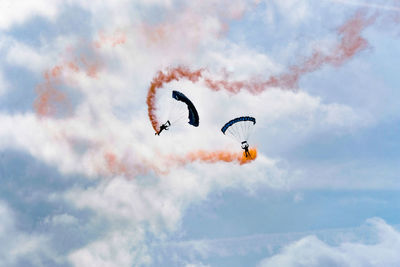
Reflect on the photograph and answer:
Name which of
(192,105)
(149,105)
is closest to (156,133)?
(149,105)

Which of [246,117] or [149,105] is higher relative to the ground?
[149,105]

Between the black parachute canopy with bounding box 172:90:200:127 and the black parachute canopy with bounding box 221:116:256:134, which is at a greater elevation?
the black parachute canopy with bounding box 172:90:200:127

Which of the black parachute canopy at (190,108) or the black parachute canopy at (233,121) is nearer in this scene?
the black parachute canopy at (190,108)

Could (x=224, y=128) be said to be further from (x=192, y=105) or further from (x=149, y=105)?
(x=149, y=105)

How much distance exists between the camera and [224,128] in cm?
6203

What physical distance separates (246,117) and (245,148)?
6.98 m

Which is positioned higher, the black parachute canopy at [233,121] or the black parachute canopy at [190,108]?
the black parachute canopy at [190,108]

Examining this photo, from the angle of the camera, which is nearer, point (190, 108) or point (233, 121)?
point (190, 108)

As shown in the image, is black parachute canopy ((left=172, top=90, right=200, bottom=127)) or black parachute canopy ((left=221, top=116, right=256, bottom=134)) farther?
black parachute canopy ((left=221, top=116, right=256, bottom=134))

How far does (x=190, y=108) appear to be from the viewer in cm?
6144

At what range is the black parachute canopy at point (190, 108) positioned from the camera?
60062 millimetres

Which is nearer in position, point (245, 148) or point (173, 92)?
point (173, 92)

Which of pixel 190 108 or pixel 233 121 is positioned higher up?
pixel 190 108

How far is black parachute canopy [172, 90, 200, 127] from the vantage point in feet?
197
